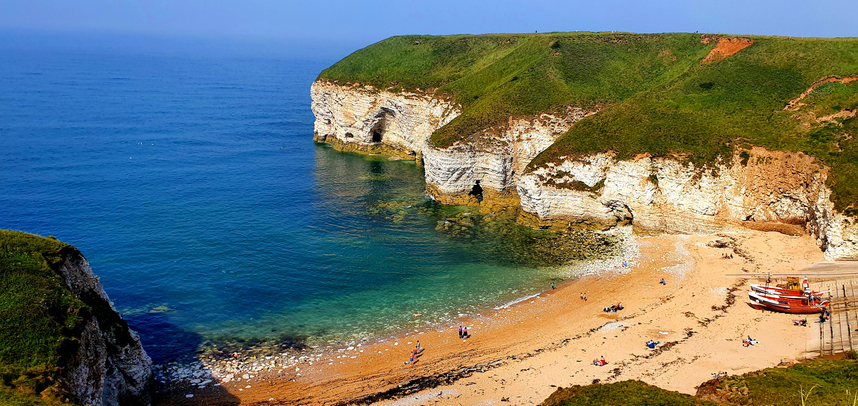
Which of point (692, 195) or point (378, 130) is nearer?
point (692, 195)

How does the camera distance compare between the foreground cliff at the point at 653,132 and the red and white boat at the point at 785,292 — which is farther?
the foreground cliff at the point at 653,132

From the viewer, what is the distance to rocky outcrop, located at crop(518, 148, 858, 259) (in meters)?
47.8

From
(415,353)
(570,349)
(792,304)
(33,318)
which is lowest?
(570,349)

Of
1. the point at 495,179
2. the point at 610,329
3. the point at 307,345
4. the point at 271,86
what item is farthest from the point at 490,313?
the point at 271,86

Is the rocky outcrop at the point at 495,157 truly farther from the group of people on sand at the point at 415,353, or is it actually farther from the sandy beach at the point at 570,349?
the group of people on sand at the point at 415,353

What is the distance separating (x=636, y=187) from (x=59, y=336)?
4847 centimetres

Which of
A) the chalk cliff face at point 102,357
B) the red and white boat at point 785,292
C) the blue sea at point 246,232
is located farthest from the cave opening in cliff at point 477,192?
the chalk cliff face at point 102,357

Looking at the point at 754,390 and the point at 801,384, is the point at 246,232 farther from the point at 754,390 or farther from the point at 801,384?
the point at 801,384

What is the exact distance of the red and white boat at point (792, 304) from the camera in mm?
38750

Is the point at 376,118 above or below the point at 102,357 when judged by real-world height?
above

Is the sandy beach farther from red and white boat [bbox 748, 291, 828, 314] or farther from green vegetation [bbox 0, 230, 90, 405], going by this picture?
green vegetation [bbox 0, 230, 90, 405]

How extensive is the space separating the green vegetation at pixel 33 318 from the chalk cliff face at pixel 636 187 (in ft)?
134

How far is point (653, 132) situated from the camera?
57.3 meters

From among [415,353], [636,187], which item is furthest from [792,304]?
[415,353]
